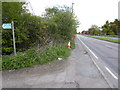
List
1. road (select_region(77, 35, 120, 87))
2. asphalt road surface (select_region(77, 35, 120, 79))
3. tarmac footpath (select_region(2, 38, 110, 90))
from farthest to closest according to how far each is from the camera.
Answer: asphalt road surface (select_region(77, 35, 120, 79))
road (select_region(77, 35, 120, 87))
tarmac footpath (select_region(2, 38, 110, 90))

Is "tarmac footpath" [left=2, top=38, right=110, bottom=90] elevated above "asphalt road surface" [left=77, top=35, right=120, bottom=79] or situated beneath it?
situated beneath

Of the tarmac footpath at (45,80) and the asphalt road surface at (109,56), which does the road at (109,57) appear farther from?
the tarmac footpath at (45,80)

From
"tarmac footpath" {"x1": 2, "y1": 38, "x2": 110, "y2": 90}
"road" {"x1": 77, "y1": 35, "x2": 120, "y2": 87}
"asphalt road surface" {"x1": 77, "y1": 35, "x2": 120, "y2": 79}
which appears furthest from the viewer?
Result: "asphalt road surface" {"x1": 77, "y1": 35, "x2": 120, "y2": 79}

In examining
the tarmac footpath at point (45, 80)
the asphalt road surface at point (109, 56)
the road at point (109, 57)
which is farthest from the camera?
the asphalt road surface at point (109, 56)

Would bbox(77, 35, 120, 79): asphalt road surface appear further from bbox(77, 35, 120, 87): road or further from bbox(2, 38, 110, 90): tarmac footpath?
bbox(2, 38, 110, 90): tarmac footpath

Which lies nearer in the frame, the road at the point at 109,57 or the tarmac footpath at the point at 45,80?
the tarmac footpath at the point at 45,80

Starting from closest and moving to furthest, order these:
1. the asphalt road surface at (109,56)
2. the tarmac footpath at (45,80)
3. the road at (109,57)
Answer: the tarmac footpath at (45,80)
the road at (109,57)
the asphalt road surface at (109,56)

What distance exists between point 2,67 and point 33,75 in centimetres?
172

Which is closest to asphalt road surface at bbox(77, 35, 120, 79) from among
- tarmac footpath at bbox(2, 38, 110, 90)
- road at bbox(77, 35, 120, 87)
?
road at bbox(77, 35, 120, 87)

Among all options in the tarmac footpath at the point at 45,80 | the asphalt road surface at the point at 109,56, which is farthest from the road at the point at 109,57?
the tarmac footpath at the point at 45,80

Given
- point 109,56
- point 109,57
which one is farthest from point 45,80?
point 109,56

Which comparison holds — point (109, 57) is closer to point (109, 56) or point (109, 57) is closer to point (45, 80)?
point (109, 56)

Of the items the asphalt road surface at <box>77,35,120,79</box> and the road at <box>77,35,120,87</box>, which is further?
the asphalt road surface at <box>77,35,120,79</box>

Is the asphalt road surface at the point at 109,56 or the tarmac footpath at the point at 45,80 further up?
the asphalt road surface at the point at 109,56
